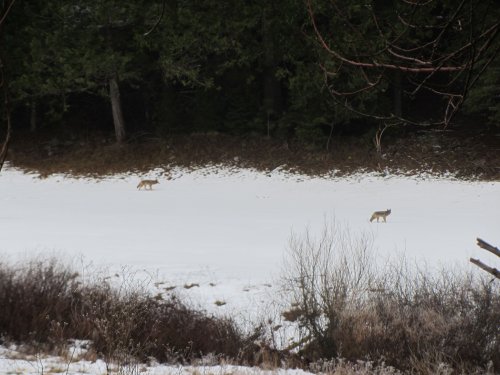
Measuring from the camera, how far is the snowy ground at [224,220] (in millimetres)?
12695

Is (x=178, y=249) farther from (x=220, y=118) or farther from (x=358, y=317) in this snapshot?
(x=220, y=118)

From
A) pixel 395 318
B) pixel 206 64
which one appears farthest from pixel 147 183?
pixel 395 318

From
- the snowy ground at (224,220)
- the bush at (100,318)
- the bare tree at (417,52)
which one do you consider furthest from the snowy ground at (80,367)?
the bare tree at (417,52)

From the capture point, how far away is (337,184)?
21453 mm

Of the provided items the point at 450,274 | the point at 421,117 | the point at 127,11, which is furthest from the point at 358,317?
the point at 421,117

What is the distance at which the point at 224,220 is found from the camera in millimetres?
17703

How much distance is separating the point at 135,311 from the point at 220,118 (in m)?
18.1

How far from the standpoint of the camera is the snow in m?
12.2

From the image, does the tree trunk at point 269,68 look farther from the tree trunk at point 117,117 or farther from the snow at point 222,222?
the tree trunk at point 117,117

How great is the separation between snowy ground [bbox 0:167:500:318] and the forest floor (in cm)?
78

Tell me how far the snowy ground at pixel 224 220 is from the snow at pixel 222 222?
36mm

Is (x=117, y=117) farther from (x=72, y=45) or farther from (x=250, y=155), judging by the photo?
(x=250, y=155)

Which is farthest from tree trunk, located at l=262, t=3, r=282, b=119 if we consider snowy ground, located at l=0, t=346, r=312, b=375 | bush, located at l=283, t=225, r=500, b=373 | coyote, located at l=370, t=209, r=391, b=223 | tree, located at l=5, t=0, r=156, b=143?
snowy ground, located at l=0, t=346, r=312, b=375

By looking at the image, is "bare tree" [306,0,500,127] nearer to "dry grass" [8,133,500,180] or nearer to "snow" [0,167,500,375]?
"snow" [0,167,500,375]
